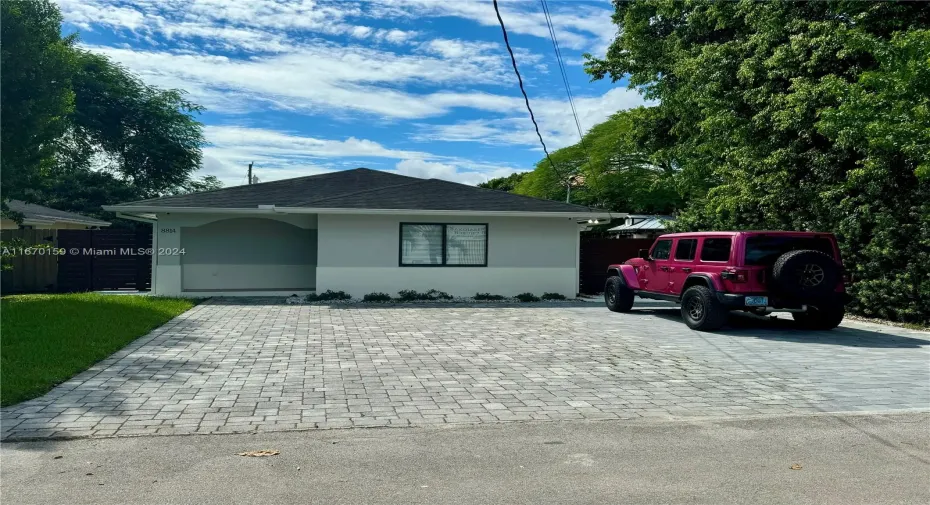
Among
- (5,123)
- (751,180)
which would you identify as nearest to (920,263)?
(751,180)

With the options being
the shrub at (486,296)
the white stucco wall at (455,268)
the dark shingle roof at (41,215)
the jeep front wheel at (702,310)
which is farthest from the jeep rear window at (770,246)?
the dark shingle roof at (41,215)

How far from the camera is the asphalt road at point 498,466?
4.13 metres

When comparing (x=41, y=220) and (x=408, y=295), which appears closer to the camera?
(x=408, y=295)

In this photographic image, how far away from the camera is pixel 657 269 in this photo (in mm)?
13711

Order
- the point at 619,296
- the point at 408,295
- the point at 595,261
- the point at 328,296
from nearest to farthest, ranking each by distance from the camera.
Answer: the point at 619,296, the point at 328,296, the point at 408,295, the point at 595,261

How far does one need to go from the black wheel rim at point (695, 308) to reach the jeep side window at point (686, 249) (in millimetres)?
927

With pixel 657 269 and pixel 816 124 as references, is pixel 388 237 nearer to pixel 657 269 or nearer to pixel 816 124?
pixel 657 269

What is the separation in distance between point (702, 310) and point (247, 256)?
13765 mm

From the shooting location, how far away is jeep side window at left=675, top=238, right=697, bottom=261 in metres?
12.6

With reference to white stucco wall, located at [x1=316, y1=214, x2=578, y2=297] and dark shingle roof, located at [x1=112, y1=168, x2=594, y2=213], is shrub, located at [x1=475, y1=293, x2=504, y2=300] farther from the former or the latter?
dark shingle roof, located at [x1=112, y1=168, x2=594, y2=213]

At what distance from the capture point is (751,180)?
17047 mm

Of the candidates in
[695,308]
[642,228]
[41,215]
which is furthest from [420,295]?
[642,228]

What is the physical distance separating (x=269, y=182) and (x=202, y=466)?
16.7 metres

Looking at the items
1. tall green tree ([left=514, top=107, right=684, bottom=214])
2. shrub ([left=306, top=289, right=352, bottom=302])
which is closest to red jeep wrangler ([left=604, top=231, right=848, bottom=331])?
shrub ([left=306, top=289, right=352, bottom=302])
